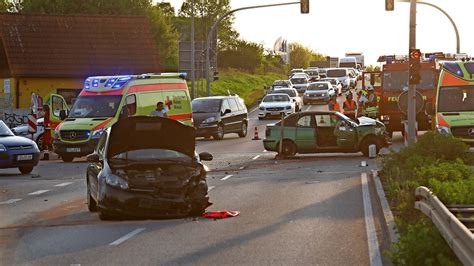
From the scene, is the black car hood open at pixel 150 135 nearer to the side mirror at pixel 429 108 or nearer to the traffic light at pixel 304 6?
the side mirror at pixel 429 108

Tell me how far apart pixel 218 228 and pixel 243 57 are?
394 feet

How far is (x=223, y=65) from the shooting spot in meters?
134

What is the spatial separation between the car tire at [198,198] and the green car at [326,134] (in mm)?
16178

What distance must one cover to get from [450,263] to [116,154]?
920cm

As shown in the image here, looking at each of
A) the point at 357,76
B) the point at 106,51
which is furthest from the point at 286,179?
the point at 357,76

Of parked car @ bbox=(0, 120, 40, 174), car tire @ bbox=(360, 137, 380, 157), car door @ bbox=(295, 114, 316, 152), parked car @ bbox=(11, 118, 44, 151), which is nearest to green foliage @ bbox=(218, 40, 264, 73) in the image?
parked car @ bbox=(11, 118, 44, 151)

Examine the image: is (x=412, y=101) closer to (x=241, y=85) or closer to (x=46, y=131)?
(x=46, y=131)

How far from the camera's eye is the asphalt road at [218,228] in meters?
12.9

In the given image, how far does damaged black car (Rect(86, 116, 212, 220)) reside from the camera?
16.7 m

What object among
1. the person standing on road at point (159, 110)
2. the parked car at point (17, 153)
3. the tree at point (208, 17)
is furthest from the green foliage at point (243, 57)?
the parked car at point (17, 153)

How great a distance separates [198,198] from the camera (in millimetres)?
17125

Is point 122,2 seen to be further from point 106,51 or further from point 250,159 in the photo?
point 250,159

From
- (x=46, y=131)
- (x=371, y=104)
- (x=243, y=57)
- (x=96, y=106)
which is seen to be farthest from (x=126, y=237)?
(x=243, y=57)

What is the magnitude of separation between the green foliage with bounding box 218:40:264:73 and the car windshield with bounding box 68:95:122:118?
100 m
